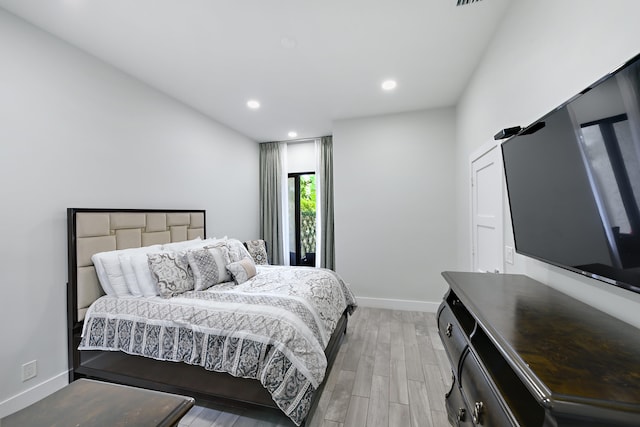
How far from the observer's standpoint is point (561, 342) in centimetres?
72

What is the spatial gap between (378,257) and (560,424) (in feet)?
10.9

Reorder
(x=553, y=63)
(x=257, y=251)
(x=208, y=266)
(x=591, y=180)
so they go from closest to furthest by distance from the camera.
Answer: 1. (x=591, y=180)
2. (x=553, y=63)
3. (x=208, y=266)
4. (x=257, y=251)

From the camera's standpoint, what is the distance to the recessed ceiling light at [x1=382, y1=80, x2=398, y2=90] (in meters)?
2.84

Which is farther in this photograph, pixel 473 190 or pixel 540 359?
pixel 473 190

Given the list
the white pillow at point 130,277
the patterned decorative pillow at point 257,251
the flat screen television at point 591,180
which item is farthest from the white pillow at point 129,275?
the flat screen television at point 591,180

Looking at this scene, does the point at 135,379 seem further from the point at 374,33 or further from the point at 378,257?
the point at 374,33

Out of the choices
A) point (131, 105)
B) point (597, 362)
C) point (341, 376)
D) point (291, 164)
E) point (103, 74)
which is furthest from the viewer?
point (291, 164)

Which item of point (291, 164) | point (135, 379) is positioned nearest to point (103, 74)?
point (135, 379)

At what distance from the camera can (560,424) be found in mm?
503

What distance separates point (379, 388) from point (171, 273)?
1999mm

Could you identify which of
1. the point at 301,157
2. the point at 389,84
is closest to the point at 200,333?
the point at 389,84

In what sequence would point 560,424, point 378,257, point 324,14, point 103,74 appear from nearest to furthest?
point 560,424, point 324,14, point 103,74, point 378,257

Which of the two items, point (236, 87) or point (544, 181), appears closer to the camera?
point (544, 181)

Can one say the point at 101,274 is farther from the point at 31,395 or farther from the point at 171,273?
the point at 31,395
